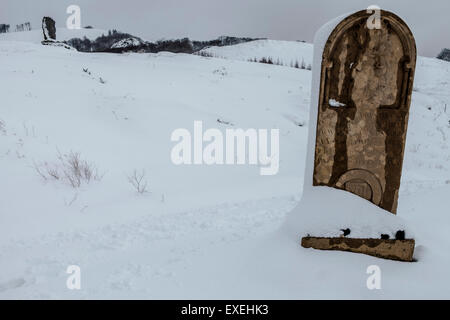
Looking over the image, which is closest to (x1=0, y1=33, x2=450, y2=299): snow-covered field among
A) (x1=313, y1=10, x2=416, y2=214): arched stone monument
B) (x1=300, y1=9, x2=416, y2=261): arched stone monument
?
(x1=300, y1=9, x2=416, y2=261): arched stone monument

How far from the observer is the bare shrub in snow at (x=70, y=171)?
3905 mm

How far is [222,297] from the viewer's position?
78.9 inches

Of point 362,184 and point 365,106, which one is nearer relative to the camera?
point 365,106

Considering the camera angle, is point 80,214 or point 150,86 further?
point 150,86

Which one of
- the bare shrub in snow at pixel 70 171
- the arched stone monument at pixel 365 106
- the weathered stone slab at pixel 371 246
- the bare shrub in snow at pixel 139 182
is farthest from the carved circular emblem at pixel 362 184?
the bare shrub in snow at pixel 70 171

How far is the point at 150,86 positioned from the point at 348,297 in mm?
A: 7752

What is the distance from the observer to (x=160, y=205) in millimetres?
3754

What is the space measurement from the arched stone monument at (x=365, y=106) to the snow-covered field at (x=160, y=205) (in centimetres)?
62

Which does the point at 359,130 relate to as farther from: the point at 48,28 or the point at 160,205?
the point at 48,28

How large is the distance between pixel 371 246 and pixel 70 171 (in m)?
3.68

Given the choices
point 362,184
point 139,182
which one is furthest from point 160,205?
point 362,184

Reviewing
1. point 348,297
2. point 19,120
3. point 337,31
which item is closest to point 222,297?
point 348,297

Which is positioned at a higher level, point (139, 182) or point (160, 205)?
point (139, 182)

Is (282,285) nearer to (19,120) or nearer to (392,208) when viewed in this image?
(392,208)
